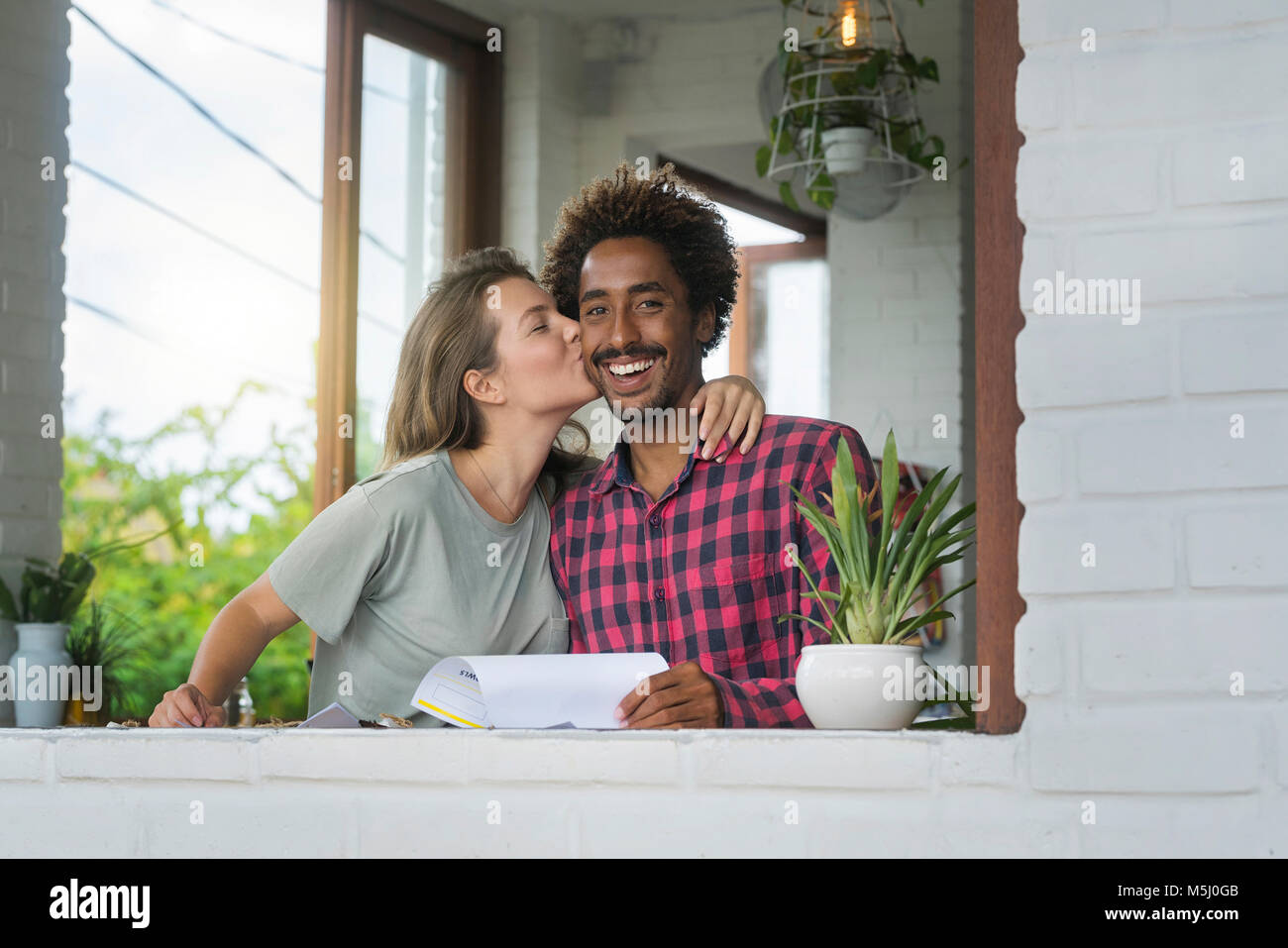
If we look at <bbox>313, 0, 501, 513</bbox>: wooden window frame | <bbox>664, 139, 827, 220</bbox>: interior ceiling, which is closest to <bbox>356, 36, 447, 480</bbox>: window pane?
<bbox>313, 0, 501, 513</bbox>: wooden window frame

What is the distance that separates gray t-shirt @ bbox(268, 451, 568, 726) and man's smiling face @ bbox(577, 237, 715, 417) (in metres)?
0.31

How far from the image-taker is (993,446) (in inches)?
55.1

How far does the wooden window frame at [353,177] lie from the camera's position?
15.1 ft

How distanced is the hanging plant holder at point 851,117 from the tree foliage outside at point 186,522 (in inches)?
169

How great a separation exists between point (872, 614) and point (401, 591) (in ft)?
2.92

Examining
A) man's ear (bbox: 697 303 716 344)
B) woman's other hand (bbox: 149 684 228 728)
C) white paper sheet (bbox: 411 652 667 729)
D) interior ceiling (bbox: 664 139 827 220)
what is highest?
interior ceiling (bbox: 664 139 827 220)

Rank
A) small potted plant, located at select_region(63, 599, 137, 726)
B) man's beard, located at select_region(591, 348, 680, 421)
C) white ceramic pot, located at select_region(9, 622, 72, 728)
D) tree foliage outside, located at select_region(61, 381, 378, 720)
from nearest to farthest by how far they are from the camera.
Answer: man's beard, located at select_region(591, 348, 680, 421) → white ceramic pot, located at select_region(9, 622, 72, 728) → small potted plant, located at select_region(63, 599, 137, 726) → tree foliage outside, located at select_region(61, 381, 378, 720)

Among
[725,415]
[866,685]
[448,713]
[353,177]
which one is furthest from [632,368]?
[353,177]

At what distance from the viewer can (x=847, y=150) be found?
4.06m

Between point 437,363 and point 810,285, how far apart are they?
13.8 ft

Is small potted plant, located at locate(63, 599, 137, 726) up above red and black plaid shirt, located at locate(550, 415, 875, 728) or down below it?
below

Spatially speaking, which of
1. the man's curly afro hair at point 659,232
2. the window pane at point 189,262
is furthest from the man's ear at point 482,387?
the window pane at point 189,262

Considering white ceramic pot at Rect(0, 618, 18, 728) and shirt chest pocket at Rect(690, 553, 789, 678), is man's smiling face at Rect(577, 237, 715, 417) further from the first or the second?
white ceramic pot at Rect(0, 618, 18, 728)

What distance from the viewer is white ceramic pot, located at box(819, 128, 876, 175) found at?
406 cm
